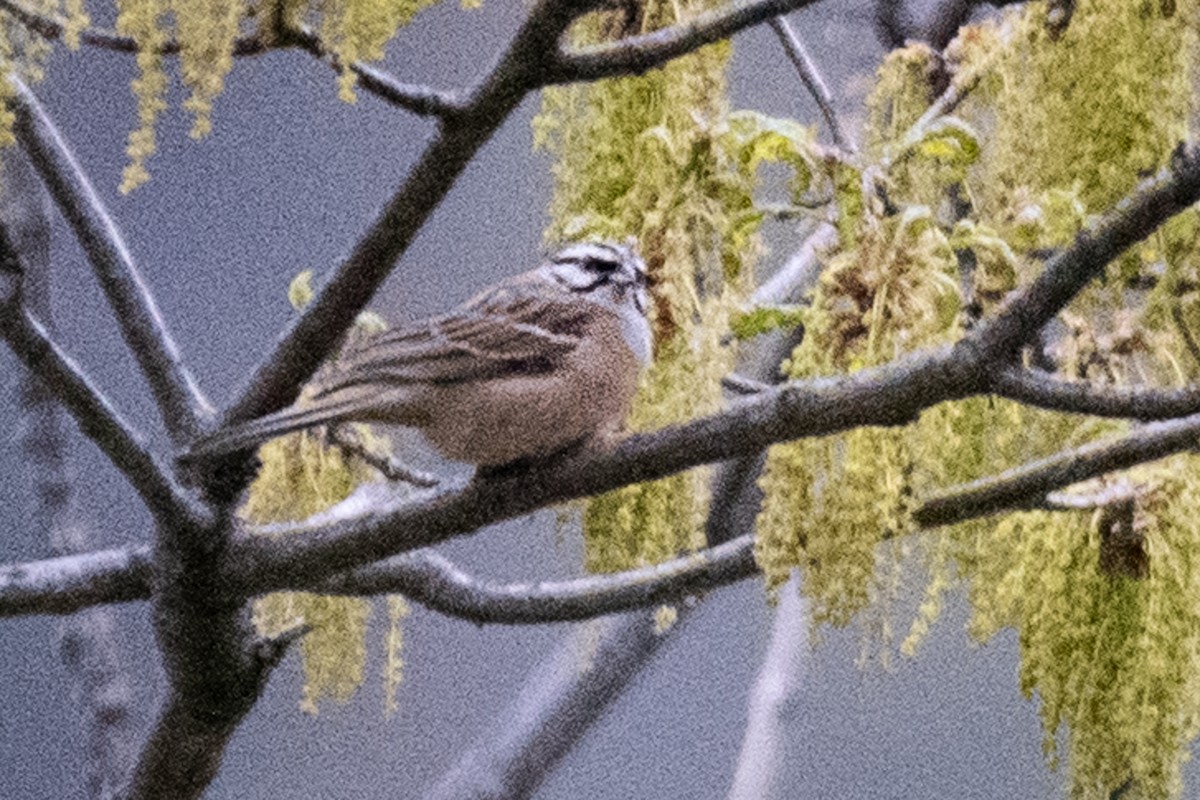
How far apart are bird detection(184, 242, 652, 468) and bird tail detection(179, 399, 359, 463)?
2cm

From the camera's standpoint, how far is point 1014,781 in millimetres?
2969

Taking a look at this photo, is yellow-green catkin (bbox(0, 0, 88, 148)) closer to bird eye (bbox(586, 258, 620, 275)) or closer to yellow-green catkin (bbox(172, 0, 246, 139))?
yellow-green catkin (bbox(172, 0, 246, 139))

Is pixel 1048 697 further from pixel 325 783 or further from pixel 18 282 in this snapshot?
pixel 325 783

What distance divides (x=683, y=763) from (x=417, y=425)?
6.83ft

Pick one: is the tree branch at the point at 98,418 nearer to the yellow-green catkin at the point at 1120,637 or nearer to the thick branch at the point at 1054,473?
the thick branch at the point at 1054,473

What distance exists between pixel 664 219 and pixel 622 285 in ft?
0.20

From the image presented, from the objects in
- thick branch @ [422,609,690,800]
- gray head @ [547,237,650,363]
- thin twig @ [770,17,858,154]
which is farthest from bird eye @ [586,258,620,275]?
thick branch @ [422,609,690,800]

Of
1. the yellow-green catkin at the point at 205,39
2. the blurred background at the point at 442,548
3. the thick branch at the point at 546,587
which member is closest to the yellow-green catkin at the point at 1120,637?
the thick branch at the point at 546,587

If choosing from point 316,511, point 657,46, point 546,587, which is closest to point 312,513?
point 316,511

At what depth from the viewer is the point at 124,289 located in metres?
1.24

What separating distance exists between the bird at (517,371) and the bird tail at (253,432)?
0.7 inches

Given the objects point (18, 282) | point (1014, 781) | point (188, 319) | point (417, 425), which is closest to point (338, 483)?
point (417, 425)

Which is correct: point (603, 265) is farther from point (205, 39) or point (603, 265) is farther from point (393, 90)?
point (205, 39)

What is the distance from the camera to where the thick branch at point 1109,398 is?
0.93 metres
